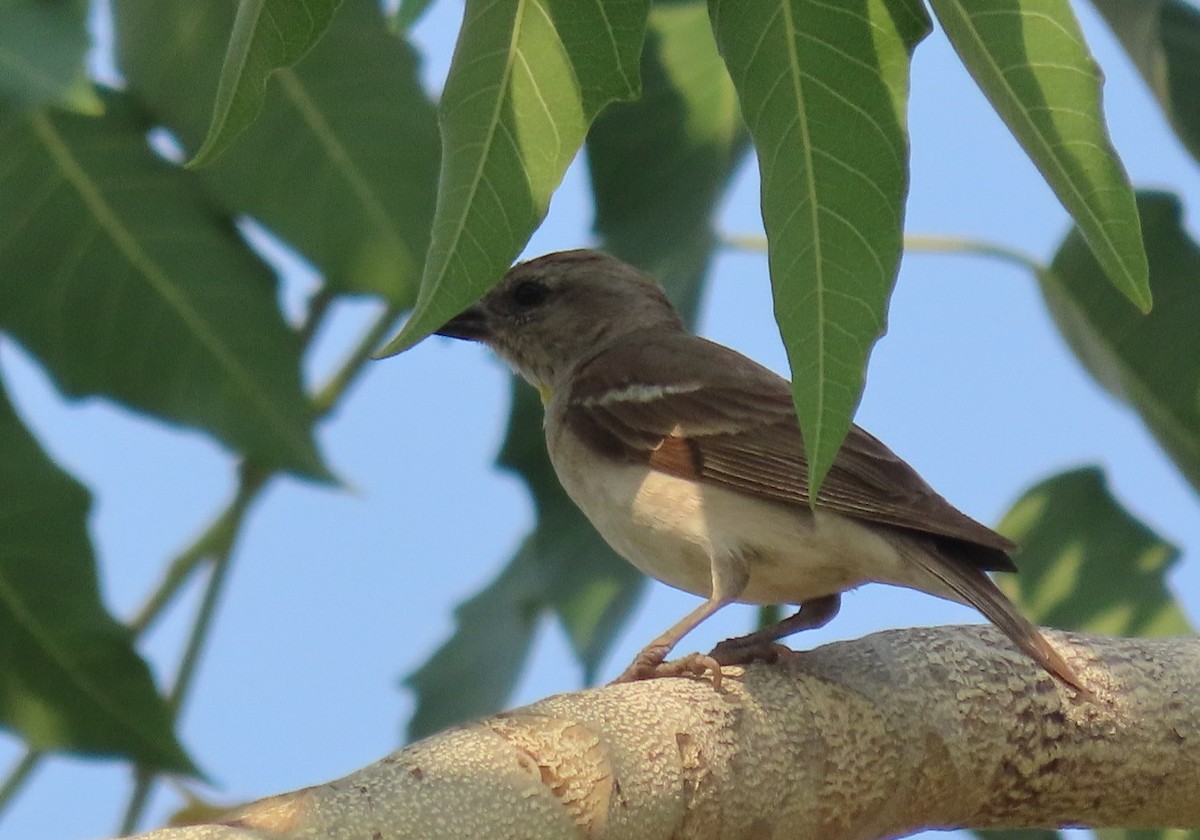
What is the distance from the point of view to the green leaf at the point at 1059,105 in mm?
2160

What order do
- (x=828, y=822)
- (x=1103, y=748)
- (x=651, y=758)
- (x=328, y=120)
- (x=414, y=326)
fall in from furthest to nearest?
(x=328, y=120), (x=1103, y=748), (x=828, y=822), (x=651, y=758), (x=414, y=326)

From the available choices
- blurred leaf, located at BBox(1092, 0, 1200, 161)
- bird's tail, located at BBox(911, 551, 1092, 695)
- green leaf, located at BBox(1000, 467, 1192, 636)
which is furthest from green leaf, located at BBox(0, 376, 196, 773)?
blurred leaf, located at BBox(1092, 0, 1200, 161)

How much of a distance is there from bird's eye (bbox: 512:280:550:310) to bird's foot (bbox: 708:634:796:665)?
2.16m

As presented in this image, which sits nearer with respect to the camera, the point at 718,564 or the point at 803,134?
the point at 803,134

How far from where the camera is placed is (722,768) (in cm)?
282

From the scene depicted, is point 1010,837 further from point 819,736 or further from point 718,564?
point 819,736

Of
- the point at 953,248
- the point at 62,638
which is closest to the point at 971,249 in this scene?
the point at 953,248

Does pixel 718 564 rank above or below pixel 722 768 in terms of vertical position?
above

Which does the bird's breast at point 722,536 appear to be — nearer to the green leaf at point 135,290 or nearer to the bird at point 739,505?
the bird at point 739,505

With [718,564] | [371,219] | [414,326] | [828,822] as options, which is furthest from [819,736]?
[371,219]

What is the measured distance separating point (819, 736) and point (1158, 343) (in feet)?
6.33

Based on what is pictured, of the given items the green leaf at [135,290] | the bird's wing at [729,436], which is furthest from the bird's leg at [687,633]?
the green leaf at [135,290]

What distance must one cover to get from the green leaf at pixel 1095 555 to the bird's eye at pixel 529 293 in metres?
1.93

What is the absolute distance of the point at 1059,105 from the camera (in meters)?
2.22
